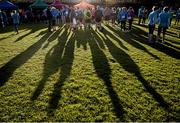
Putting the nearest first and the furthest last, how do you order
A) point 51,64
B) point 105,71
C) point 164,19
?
point 105,71 < point 51,64 < point 164,19

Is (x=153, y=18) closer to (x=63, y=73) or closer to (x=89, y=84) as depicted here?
(x=63, y=73)

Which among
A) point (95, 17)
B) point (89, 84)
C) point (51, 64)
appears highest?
point (95, 17)

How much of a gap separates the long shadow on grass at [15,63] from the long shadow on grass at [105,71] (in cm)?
333

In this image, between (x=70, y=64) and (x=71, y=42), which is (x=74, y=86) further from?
(x=71, y=42)

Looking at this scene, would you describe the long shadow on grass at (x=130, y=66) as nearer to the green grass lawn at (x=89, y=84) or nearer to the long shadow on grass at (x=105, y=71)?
the green grass lawn at (x=89, y=84)

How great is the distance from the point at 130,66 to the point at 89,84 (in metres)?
2.85

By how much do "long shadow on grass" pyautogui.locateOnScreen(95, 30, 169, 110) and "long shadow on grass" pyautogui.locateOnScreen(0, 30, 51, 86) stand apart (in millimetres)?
4396

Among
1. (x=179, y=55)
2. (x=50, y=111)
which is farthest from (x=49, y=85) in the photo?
(x=179, y=55)

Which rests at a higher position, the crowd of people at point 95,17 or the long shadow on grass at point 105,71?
the crowd of people at point 95,17

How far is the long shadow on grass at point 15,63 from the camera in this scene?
894cm

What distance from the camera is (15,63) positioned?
10719mm

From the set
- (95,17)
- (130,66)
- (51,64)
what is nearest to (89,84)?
(130,66)

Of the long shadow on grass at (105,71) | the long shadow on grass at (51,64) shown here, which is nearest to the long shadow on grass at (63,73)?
the long shadow on grass at (51,64)

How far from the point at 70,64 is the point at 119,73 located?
7.94 ft
